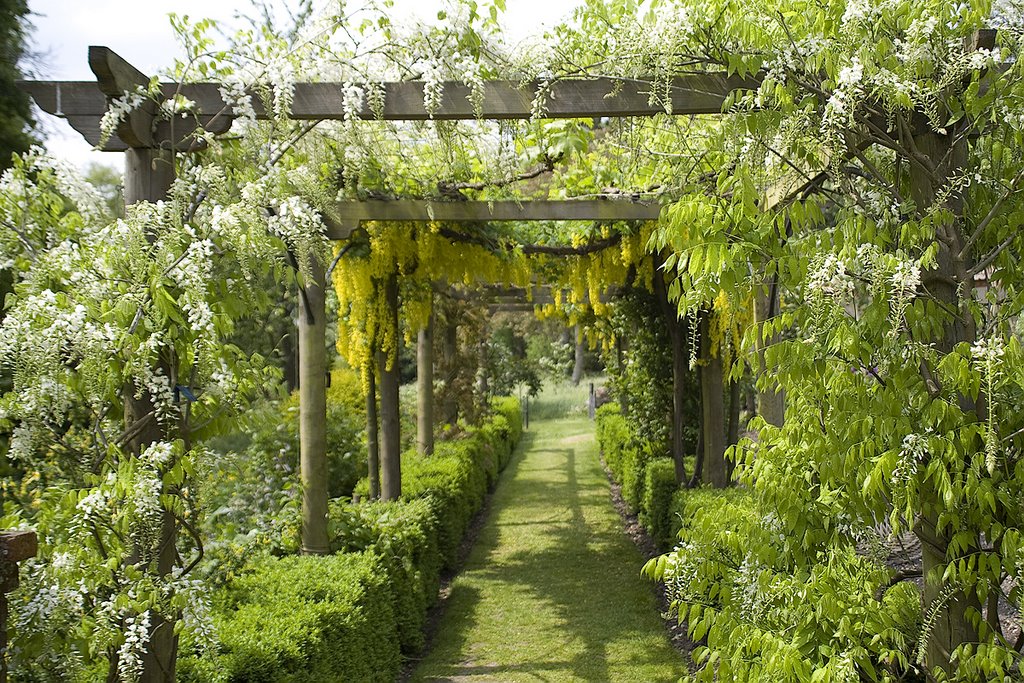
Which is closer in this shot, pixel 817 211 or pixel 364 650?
pixel 817 211

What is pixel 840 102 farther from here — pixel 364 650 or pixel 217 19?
pixel 364 650

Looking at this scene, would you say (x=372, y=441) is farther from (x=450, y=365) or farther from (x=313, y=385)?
(x=450, y=365)

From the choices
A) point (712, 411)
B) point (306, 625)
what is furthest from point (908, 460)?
point (712, 411)

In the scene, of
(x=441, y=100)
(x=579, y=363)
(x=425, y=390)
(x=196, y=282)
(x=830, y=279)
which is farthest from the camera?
(x=579, y=363)

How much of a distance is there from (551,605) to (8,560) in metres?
4.96

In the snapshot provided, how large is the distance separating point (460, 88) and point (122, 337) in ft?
4.51

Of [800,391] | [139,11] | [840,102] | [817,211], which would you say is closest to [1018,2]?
[840,102]

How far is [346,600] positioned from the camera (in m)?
3.68

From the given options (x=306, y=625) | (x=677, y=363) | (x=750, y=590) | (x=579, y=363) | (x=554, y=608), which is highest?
(x=677, y=363)

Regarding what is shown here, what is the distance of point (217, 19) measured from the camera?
371cm

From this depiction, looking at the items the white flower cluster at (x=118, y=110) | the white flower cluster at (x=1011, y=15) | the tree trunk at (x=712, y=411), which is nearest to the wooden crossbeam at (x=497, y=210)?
the tree trunk at (x=712, y=411)

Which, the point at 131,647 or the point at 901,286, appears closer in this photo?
the point at 901,286

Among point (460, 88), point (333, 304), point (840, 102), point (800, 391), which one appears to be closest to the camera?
point (840, 102)

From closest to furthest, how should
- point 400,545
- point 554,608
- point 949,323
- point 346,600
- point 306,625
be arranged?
point 949,323
point 306,625
point 346,600
point 400,545
point 554,608
